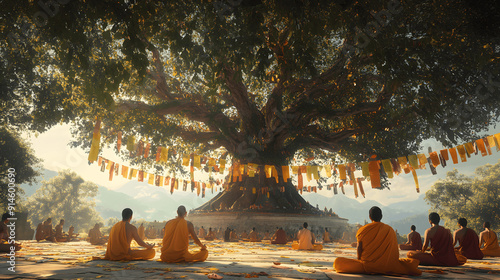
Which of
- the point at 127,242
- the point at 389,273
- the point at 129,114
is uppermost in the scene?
the point at 129,114

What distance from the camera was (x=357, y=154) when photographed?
22.4 m

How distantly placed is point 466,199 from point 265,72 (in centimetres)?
5191

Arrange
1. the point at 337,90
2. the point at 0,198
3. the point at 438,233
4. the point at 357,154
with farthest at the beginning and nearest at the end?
1. the point at 0,198
2. the point at 357,154
3. the point at 337,90
4. the point at 438,233

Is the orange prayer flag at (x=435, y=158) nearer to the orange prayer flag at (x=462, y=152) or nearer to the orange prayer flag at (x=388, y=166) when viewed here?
A: the orange prayer flag at (x=462, y=152)

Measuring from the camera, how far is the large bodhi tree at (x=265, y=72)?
7184 mm

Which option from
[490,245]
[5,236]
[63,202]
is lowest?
[490,245]

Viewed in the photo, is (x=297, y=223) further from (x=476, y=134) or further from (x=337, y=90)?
(x=476, y=134)

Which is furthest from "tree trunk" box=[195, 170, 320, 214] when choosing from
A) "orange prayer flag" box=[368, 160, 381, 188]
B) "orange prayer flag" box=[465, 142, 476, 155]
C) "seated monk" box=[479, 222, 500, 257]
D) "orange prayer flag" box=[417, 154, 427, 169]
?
"seated monk" box=[479, 222, 500, 257]

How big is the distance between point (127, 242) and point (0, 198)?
2846cm

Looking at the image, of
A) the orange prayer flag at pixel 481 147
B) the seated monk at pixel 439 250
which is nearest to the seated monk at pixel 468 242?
the seated monk at pixel 439 250

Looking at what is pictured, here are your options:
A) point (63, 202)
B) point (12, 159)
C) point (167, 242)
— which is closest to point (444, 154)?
point (167, 242)

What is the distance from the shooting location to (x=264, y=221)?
65.6ft

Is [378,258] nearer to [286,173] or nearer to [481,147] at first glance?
[481,147]

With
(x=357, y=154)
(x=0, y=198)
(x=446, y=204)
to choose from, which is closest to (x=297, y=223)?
(x=357, y=154)
